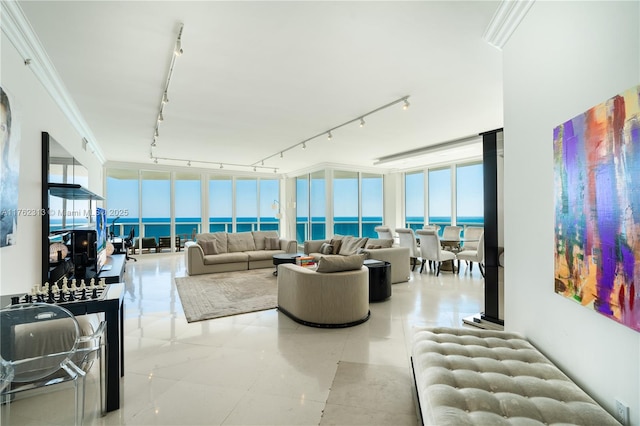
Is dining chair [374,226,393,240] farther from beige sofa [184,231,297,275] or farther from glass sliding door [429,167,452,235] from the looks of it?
glass sliding door [429,167,452,235]

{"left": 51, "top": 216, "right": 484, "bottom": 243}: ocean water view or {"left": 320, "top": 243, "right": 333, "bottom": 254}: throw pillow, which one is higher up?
{"left": 51, "top": 216, "right": 484, "bottom": 243}: ocean water view

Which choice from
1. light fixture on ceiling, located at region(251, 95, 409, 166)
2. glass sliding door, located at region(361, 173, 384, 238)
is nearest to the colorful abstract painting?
light fixture on ceiling, located at region(251, 95, 409, 166)

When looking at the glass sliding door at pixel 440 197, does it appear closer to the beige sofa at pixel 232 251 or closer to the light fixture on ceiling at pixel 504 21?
the beige sofa at pixel 232 251

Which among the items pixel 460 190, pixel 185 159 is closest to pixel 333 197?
pixel 460 190

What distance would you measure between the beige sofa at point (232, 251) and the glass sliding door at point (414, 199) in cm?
466

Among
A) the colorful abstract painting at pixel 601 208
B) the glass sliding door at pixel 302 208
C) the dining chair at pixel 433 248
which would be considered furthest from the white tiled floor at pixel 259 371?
the glass sliding door at pixel 302 208

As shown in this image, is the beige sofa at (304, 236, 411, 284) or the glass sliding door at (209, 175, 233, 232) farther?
the glass sliding door at (209, 175, 233, 232)

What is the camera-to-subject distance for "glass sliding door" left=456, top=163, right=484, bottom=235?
8477mm

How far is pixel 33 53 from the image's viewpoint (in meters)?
2.85

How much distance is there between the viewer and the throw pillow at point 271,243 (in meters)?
7.74

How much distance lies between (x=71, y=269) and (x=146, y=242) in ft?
20.5

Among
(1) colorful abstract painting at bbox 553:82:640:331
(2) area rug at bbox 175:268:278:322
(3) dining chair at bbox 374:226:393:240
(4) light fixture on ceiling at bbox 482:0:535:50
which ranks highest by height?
(4) light fixture on ceiling at bbox 482:0:535:50

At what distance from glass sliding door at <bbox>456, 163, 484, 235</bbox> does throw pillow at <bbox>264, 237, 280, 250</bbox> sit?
5282 millimetres

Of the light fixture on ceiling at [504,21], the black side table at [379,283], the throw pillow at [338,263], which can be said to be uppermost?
the light fixture on ceiling at [504,21]
